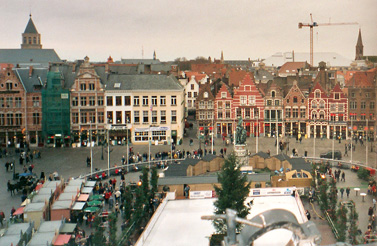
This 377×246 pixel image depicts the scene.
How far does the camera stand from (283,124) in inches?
1227

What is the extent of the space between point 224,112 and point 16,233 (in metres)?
21.7

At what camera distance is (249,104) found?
103 ft

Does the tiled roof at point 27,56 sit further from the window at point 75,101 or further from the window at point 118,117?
the window at point 118,117

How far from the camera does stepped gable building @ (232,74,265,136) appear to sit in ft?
103

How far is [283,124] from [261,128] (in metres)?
1.31

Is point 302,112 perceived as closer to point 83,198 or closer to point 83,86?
point 83,86

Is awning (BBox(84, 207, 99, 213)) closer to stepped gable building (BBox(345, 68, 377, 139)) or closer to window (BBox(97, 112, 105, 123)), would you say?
window (BBox(97, 112, 105, 123))

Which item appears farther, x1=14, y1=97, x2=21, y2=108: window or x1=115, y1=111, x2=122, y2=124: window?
x1=115, y1=111, x2=122, y2=124: window

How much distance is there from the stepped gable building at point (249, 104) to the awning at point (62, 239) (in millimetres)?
20888

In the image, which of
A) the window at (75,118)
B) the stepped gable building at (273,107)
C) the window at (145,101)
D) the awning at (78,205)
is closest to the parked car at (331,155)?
the stepped gable building at (273,107)

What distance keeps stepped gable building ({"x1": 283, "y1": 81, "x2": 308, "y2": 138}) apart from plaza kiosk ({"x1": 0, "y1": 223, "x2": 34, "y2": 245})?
21.7 meters

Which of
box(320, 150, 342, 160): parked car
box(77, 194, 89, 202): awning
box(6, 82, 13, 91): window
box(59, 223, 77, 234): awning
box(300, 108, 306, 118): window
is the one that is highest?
box(6, 82, 13, 91): window

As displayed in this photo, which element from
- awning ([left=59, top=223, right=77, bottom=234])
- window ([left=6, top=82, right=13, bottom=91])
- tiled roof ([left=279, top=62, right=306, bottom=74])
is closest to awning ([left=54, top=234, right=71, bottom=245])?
awning ([left=59, top=223, right=77, bottom=234])

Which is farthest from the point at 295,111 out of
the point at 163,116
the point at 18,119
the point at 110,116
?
the point at 18,119
